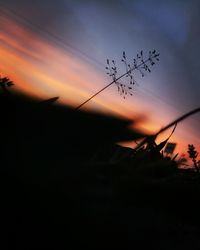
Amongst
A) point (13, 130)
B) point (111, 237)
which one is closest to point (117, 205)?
point (111, 237)

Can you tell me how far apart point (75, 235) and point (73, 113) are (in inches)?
8.8

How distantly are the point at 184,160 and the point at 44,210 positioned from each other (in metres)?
0.27

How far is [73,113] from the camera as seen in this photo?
50 cm

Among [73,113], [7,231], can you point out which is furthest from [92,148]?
[7,231]

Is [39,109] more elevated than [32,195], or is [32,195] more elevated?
[39,109]

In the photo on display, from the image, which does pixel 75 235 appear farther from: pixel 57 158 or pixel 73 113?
pixel 73 113

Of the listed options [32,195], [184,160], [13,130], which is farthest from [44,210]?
[184,160]

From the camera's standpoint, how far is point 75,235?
0.32 metres

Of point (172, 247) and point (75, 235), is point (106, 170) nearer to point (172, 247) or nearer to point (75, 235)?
point (75, 235)

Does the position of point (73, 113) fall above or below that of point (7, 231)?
above

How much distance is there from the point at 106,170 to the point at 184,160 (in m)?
0.18

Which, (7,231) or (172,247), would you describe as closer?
(7,231)

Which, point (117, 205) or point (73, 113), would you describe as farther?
point (73, 113)

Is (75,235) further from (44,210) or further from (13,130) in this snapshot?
(13,130)
